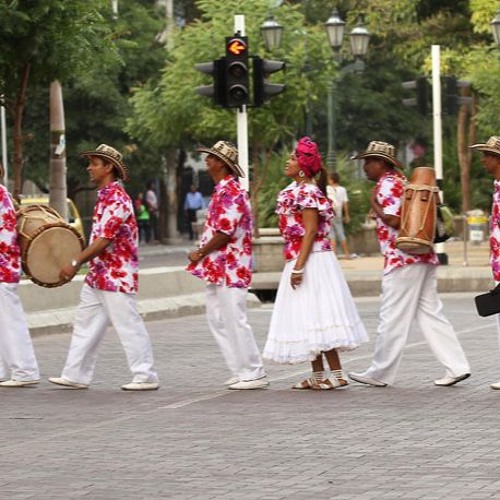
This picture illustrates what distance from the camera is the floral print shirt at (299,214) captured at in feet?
47.6

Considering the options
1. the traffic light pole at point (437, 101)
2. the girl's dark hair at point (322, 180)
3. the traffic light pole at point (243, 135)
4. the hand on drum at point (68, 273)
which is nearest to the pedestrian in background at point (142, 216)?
→ the traffic light pole at point (437, 101)

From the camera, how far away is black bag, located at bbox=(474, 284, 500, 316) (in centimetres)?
1419

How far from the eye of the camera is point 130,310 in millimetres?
14953

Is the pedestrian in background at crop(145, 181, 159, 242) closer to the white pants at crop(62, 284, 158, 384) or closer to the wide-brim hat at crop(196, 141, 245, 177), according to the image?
the white pants at crop(62, 284, 158, 384)

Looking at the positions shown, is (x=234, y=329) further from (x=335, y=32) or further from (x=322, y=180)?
(x=335, y=32)

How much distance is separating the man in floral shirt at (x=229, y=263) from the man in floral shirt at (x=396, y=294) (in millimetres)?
881

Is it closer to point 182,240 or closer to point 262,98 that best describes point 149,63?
point 182,240

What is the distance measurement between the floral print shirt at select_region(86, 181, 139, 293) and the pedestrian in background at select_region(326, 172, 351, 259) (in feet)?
67.3

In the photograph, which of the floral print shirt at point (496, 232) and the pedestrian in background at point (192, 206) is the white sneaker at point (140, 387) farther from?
the pedestrian in background at point (192, 206)

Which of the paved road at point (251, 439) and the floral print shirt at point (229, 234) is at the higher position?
the floral print shirt at point (229, 234)

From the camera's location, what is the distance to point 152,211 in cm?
5994

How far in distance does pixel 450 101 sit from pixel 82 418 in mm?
21071

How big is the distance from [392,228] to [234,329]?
4.58 feet

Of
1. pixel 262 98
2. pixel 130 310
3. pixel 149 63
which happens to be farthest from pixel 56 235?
pixel 149 63
